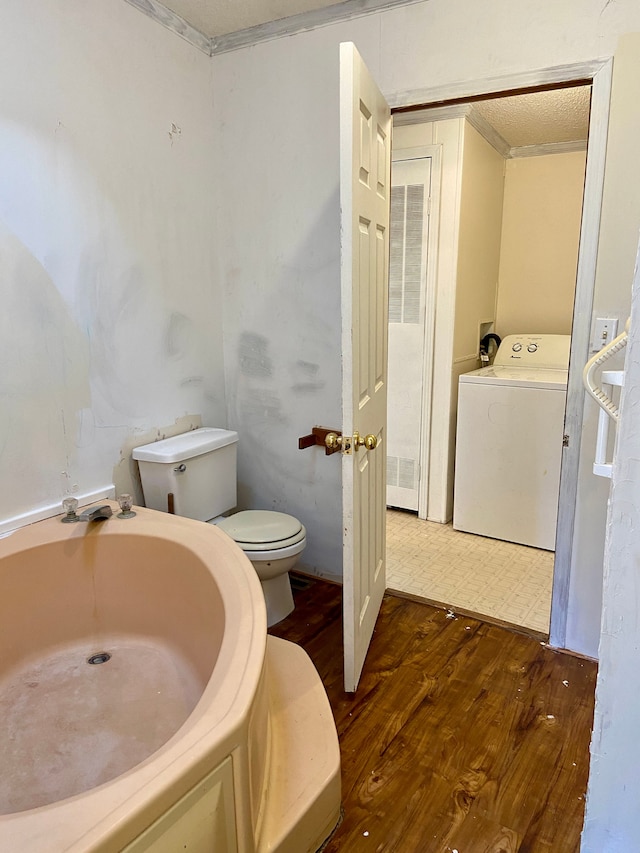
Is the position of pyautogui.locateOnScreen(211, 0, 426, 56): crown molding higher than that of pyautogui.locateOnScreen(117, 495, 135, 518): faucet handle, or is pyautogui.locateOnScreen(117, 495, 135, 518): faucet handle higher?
pyautogui.locateOnScreen(211, 0, 426, 56): crown molding

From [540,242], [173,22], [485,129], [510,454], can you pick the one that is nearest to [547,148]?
[540,242]

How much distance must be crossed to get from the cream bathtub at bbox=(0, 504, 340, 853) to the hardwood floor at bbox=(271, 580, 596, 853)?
17 centimetres

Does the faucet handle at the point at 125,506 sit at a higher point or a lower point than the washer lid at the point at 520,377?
lower

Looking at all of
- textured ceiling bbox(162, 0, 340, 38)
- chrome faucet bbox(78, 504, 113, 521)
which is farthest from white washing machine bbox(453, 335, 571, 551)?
chrome faucet bbox(78, 504, 113, 521)

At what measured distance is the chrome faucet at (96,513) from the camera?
6.11ft

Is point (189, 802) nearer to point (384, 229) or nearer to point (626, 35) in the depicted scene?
point (384, 229)

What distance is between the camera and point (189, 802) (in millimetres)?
934

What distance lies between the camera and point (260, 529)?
7.25 ft

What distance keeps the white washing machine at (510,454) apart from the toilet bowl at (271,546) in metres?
1.29

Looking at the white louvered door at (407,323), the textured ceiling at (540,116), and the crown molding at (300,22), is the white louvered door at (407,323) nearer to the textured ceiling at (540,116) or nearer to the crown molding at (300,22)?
the textured ceiling at (540,116)

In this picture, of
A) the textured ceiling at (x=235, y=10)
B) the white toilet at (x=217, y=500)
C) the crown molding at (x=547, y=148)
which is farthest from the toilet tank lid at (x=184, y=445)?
the crown molding at (x=547, y=148)

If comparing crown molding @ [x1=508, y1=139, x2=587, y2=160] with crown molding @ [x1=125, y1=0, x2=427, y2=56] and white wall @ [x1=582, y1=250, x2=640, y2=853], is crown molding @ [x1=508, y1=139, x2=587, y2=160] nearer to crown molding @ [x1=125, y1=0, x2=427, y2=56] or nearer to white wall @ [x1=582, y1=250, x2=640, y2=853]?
crown molding @ [x1=125, y1=0, x2=427, y2=56]

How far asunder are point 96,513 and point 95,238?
3.12 feet

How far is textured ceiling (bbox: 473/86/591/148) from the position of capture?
2881 millimetres
